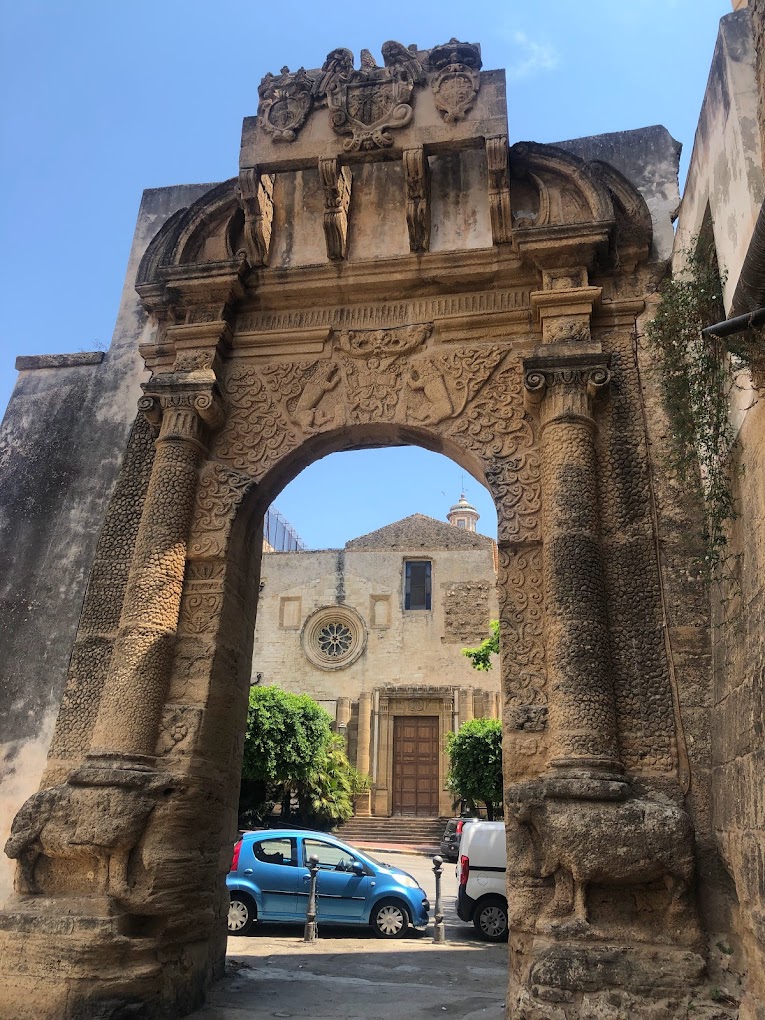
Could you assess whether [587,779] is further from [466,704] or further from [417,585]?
[417,585]

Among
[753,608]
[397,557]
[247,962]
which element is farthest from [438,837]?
[753,608]

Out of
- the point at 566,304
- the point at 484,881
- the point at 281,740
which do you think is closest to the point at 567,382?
the point at 566,304

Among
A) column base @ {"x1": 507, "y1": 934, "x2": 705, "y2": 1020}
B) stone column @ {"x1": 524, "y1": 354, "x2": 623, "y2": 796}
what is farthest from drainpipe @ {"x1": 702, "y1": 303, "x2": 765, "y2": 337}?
column base @ {"x1": 507, "y1": 934, "x2": 705, "y2": 1020}

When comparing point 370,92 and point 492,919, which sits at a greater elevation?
point 370,92

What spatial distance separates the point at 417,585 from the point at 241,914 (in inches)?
626

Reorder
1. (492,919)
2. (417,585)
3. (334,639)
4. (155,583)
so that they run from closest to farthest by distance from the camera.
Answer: (155,583)
(492,919)
(334,639)
(417,585)

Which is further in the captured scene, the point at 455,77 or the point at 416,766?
the point at 416,766

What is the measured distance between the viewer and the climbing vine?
416 centimetres

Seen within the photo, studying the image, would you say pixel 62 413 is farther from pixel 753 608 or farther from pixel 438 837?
pixel 438 837

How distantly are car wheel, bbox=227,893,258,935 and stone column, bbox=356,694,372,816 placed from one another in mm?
12860

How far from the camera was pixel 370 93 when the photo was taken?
20.1 ft

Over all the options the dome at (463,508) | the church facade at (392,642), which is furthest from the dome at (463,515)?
the church facade at (392,642)

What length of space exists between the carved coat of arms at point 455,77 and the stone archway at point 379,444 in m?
0.03

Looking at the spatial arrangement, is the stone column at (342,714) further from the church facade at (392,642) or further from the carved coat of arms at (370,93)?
the carved coat of arms at (370,93)
